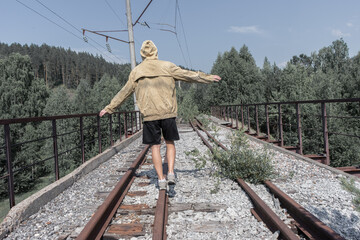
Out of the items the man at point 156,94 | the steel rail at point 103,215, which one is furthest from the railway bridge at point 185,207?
the man at point 156,94

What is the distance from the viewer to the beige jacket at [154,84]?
337 cm

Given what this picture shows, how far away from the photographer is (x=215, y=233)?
2.48 m

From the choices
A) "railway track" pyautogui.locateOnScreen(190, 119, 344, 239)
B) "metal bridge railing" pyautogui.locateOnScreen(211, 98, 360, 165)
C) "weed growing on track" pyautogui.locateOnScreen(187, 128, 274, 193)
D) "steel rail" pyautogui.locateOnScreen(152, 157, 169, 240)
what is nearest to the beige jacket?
"steel rail" pyautogui.locateOnScreen(152, 157, 169, 240)

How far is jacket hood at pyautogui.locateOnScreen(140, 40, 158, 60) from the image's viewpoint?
352cm

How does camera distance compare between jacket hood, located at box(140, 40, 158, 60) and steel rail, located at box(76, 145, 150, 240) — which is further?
jacket hood, located at box(140, 40, 158, 60)

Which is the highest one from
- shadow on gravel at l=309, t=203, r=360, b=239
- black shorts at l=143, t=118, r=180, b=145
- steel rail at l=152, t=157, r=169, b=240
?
black shorts at l=143, t=118, r=180, b=145

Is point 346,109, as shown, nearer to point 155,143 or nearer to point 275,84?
point 275,84

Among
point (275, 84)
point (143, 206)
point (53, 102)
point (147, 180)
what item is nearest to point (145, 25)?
point (147, 180)

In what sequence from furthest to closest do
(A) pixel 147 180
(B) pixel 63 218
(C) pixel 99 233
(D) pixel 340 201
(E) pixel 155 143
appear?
1. (A) pixel 147 180
2. (E) pixel 155 143
3. (D) pixel 340 201
4. (B) pixel 63 218
5. (C) pixel 99 233

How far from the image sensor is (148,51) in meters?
3.52

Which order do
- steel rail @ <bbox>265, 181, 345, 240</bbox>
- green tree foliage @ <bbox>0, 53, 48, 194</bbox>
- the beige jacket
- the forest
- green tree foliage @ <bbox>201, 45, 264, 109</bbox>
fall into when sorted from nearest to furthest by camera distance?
1. steel rail @ <bbox>265, 181, 345, 240</bbox>
2. the beige jacket
3. the forest
4. green tree foliage @ <bbox>0, 53, 48, 194</bbox>
5. green tree foliage @ <bbox>201, 45, 264, 109</bbox>

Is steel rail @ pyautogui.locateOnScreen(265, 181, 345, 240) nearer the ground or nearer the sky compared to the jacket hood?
nearer the ground

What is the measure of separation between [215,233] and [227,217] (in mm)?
363

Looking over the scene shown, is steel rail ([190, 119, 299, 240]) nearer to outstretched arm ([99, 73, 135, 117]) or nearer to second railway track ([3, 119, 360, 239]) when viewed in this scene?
second railway track ([3, 119, 360, 239])
